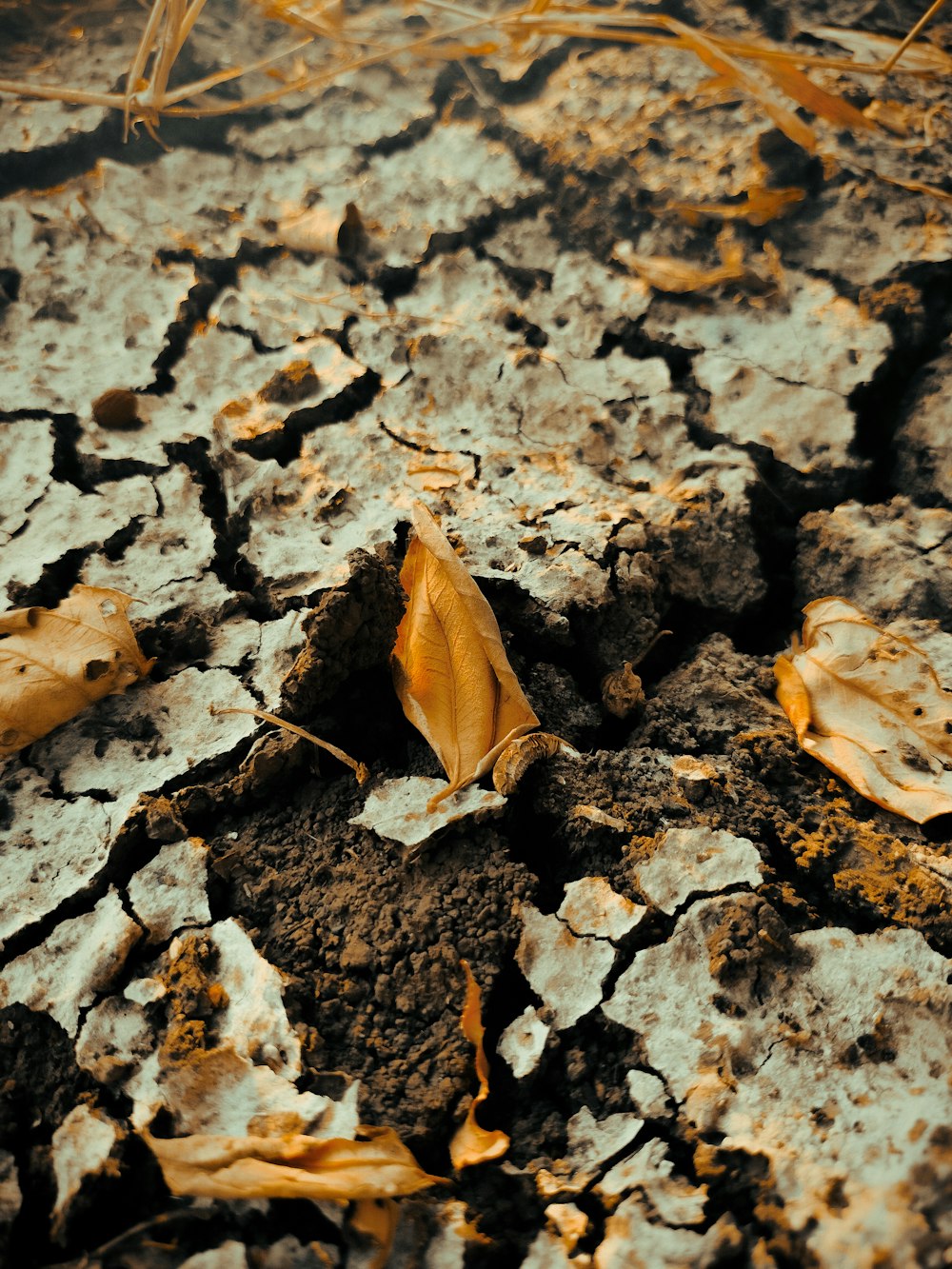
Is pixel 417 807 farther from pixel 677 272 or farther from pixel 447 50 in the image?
pixel 447 50

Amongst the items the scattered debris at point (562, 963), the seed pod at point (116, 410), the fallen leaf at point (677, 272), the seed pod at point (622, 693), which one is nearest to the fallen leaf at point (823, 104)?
the fallen leaf at point (677, 272)

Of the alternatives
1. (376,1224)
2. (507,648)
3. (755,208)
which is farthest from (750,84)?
(376,1224)

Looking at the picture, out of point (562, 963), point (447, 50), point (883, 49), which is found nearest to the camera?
point (562, 963)

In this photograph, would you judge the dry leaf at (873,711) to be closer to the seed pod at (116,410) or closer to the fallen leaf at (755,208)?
the fallen leaf at (755,208)

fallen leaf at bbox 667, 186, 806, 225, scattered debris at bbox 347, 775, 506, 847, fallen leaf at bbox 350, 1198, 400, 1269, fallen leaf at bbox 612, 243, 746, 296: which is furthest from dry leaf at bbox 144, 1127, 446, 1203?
fallen leaf at bbox 667, 186, 806, 225

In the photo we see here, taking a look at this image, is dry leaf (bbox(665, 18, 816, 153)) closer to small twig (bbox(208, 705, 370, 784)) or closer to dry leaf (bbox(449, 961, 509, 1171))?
small twig (bbox(208, 705, 370, 784))
